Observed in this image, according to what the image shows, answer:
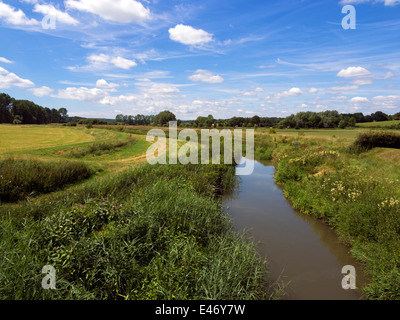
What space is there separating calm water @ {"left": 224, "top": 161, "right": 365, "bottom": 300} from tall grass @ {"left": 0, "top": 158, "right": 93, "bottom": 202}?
26.7ft

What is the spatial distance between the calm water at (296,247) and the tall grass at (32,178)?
8142mm

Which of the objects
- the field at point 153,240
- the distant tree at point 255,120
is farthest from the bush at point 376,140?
the distant tree at point 255,120

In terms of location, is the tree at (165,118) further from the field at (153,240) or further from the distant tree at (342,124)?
the field at (153,240)

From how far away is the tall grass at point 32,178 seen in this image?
8727mm

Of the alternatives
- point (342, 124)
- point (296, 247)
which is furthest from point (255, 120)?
point (296, 247)

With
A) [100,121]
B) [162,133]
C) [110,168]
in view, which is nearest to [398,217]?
[110,168]

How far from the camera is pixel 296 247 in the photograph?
7125 mm

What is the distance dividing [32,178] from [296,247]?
1087 centimetres

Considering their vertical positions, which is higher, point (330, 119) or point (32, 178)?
point (330, 119)

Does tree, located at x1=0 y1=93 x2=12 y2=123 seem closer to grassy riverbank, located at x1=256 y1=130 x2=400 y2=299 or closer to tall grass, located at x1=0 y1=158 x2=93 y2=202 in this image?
tall grass, located at x1=0 y1=158 x2=93 y2=202

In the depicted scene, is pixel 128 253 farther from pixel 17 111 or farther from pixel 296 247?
pixel 17 111

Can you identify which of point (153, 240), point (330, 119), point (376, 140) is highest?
point (330, 119)

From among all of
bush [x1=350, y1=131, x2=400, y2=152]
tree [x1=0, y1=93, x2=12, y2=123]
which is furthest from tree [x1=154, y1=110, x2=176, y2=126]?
bush [x1=350, y1=131, x2=400, y2=152]
